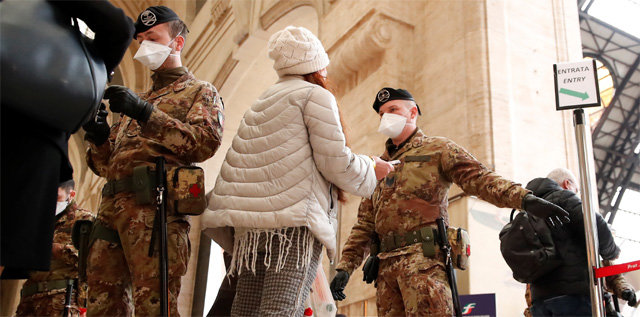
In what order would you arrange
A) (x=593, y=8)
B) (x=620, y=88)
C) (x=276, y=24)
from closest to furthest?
1. (x=276, y=24)
2. (x=593, y=8)
3. (x=620, y=88)

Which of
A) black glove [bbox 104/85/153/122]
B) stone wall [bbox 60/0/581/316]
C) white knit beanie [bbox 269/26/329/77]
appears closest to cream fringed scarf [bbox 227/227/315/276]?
black glove [bbox 104/85/153/122]

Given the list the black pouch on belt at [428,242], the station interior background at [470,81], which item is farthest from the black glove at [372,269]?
the station interior background at [470,81]

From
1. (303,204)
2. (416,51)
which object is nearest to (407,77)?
(416,51)

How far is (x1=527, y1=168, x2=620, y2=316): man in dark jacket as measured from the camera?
387 cm

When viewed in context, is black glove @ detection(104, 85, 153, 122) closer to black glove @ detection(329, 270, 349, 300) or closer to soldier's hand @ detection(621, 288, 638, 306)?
black glove @ detection(329, 270, 349, 300)

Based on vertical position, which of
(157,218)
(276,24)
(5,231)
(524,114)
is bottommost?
(5,231)

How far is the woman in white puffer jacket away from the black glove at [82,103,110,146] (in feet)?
2.06

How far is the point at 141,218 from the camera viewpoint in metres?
2.66

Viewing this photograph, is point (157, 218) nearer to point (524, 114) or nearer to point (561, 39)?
point (524, 114)

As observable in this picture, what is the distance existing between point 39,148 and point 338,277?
223cm

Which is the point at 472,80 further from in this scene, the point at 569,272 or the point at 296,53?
the point at 296,53

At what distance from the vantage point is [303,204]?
252 centimetres

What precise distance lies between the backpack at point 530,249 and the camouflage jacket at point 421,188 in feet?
1.76

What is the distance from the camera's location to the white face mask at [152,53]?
304cm
